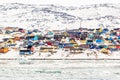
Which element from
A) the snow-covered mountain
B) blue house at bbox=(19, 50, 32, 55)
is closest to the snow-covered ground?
blue house at bbox=(19, 50, 32, 55)

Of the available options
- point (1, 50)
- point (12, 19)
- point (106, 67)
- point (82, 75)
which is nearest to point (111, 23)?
point (12, 19)

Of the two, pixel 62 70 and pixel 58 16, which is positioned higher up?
pixel 58 16

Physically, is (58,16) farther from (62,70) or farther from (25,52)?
(62,70)

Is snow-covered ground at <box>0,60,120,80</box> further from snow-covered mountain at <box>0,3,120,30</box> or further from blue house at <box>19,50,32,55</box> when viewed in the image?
snow-covered mountain at <box>0,3,120,30</box>

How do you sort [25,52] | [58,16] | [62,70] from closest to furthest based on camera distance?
[62,70] → [25,52] → [58,16]

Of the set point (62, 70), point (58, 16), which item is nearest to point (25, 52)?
point (62, 70)
